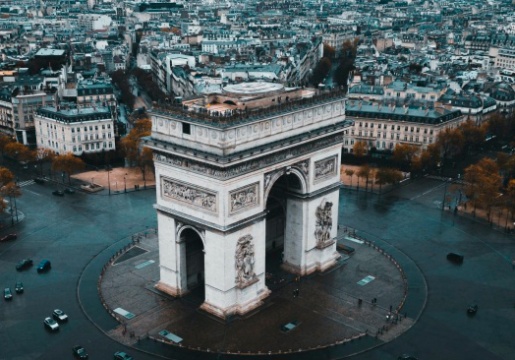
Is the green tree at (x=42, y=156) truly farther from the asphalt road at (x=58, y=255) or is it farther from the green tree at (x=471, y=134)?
the green tree at (x=471, y=134)

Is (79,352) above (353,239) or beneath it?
above

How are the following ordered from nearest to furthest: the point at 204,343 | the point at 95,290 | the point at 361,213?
the point at 204,343
the point at 95,290
the point at 361,213

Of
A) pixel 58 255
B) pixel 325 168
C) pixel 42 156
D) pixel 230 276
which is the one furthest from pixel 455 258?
pixel 42 156

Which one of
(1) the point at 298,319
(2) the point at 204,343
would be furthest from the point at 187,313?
(1) the point at 298,319

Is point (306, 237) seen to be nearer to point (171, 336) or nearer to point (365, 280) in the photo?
point (365, 280)

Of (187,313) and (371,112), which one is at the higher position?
(371,112)

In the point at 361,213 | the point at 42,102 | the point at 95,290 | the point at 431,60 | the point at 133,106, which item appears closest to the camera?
the point at 95,290

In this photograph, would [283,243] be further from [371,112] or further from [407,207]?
[371,112]

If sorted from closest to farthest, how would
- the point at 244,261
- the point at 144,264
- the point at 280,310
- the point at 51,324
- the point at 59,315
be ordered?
the point at 51,324
the point at 59,315
the point at 244,261
the point at 280,310
the point at 144,264
